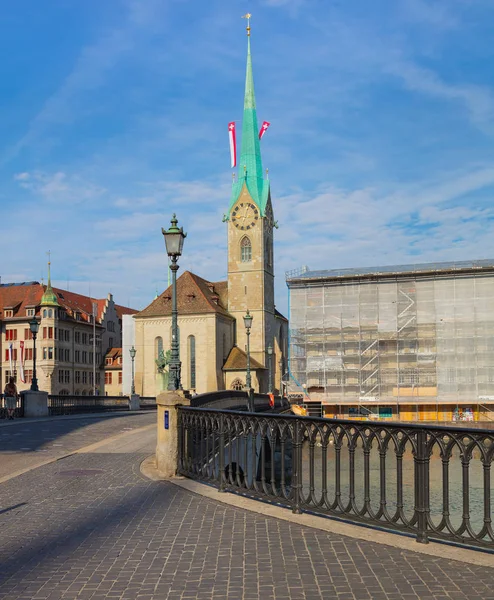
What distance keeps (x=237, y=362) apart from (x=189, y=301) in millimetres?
8701

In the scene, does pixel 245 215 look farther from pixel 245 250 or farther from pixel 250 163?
pixel 250 163

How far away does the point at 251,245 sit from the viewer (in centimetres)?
8400

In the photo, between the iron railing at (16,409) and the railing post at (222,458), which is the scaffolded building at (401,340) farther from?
the railing post at (222,458)

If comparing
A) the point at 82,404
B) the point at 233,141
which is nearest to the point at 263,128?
the point at 233,141

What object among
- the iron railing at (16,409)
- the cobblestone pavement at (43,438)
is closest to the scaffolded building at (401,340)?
the iron railing at (16,409)

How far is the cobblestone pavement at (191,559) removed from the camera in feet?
17.7

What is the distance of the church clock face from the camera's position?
84.6 metres

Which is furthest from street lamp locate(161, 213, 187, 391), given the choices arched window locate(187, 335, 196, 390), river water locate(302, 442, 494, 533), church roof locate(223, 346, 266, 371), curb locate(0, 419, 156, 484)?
arched window locate(187, 335, 196, 390)

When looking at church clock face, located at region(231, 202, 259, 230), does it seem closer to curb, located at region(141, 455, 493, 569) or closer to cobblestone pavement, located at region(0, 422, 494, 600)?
curb, located at region(141, 455, 493, 569)

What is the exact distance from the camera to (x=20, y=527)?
7.69 m

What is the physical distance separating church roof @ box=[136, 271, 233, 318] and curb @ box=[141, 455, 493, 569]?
215ft

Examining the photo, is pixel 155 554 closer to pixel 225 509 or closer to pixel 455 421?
pixel 225 509

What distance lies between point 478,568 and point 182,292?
74369mm

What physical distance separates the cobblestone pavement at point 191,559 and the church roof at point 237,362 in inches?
2635
